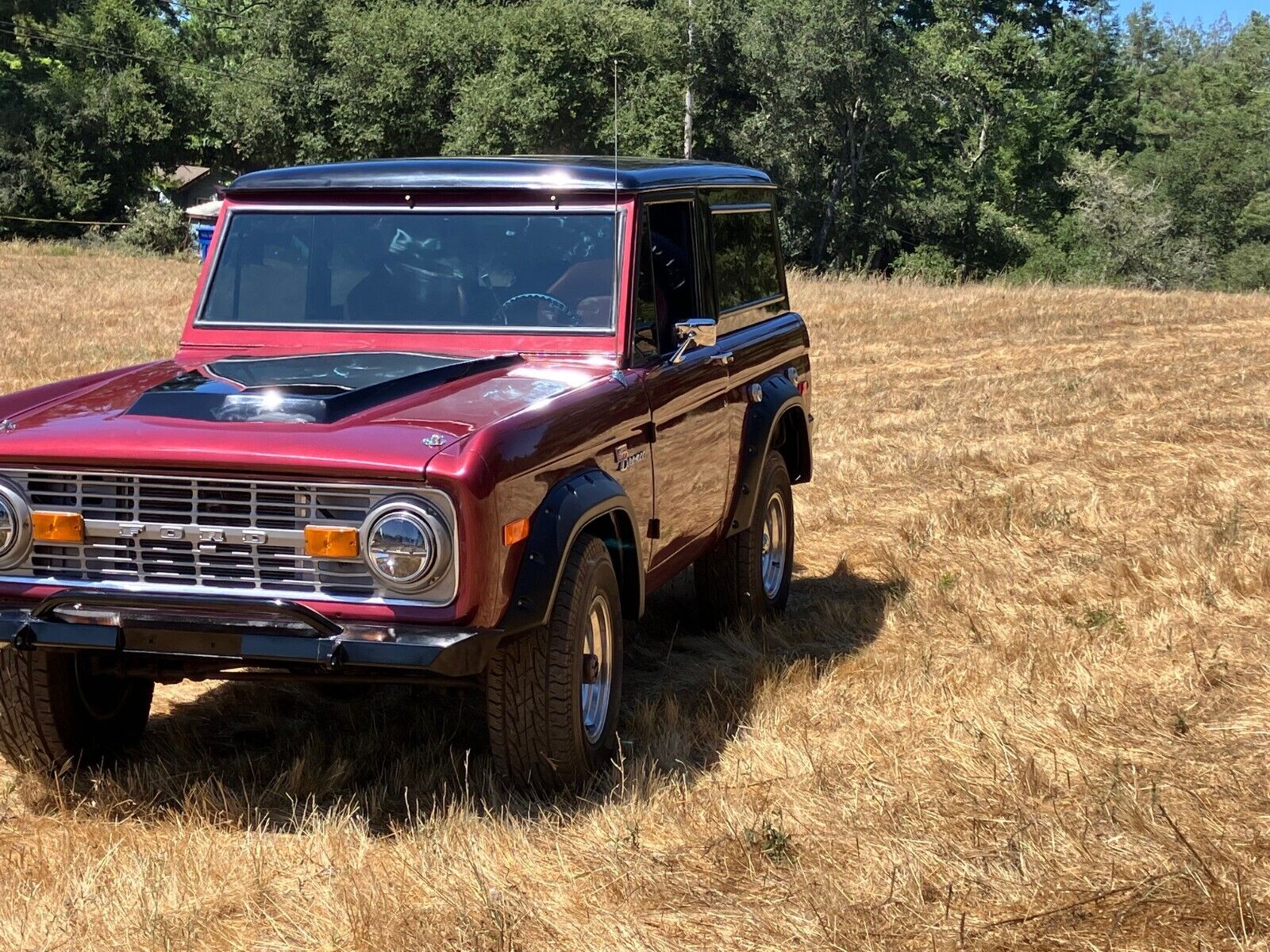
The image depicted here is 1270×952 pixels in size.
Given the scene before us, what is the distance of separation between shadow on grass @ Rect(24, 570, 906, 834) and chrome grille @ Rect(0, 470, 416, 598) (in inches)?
28.9

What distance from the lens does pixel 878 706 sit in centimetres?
532

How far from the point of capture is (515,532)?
414 cm

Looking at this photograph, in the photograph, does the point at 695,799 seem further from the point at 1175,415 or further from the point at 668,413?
the point at 1175,415

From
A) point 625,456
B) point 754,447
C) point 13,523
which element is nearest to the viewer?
point 13,523

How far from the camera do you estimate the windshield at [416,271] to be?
5.32 m

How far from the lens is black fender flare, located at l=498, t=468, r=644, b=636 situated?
4117mm

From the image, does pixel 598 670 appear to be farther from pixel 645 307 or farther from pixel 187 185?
pixel 187 185

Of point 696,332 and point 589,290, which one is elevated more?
point 589,290

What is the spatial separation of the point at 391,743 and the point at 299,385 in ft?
4.29

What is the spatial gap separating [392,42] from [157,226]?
9081mm

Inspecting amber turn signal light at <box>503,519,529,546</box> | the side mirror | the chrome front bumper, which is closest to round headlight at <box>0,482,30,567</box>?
the chrome front bumper

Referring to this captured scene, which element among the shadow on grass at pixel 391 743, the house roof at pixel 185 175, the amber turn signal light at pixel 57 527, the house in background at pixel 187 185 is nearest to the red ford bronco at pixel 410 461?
the amber turn signal light at pixel 57 527

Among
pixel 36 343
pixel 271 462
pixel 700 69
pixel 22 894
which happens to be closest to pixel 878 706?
pixel 271 462

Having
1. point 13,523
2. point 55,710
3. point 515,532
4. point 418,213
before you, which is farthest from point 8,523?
point 418,213
